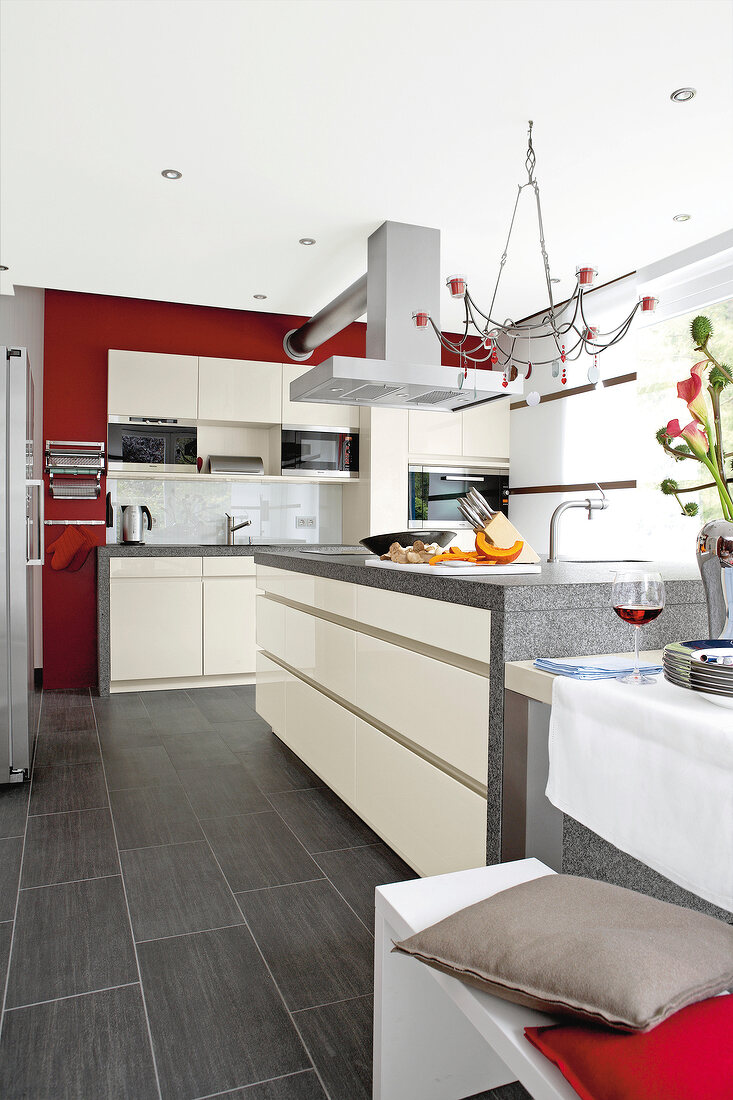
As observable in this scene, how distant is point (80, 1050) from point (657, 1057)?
1.23m

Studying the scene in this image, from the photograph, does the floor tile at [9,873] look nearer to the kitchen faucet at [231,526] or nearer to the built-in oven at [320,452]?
the kitchen faucet at [231,526]

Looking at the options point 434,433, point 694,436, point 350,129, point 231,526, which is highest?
point 350,129

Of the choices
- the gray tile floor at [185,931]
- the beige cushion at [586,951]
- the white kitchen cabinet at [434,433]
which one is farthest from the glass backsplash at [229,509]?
the beige cushion at [586,951]

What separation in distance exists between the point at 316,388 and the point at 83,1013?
2823 millimetres

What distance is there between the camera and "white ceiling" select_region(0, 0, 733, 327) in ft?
7.54

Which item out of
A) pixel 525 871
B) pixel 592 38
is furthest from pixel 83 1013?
pixel 592 38

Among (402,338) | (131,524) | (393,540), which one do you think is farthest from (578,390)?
(131,524)

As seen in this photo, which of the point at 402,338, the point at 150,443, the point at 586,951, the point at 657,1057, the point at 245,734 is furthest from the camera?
the point at 150,443

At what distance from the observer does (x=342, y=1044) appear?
156 centimetres

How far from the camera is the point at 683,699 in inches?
52.3

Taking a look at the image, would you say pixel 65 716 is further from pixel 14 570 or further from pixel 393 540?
pixel 393 540

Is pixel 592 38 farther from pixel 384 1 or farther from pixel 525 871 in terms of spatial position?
pixel 525 871

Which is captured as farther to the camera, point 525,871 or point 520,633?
point 520,633

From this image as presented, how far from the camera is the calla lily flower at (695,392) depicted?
4.83 feet
